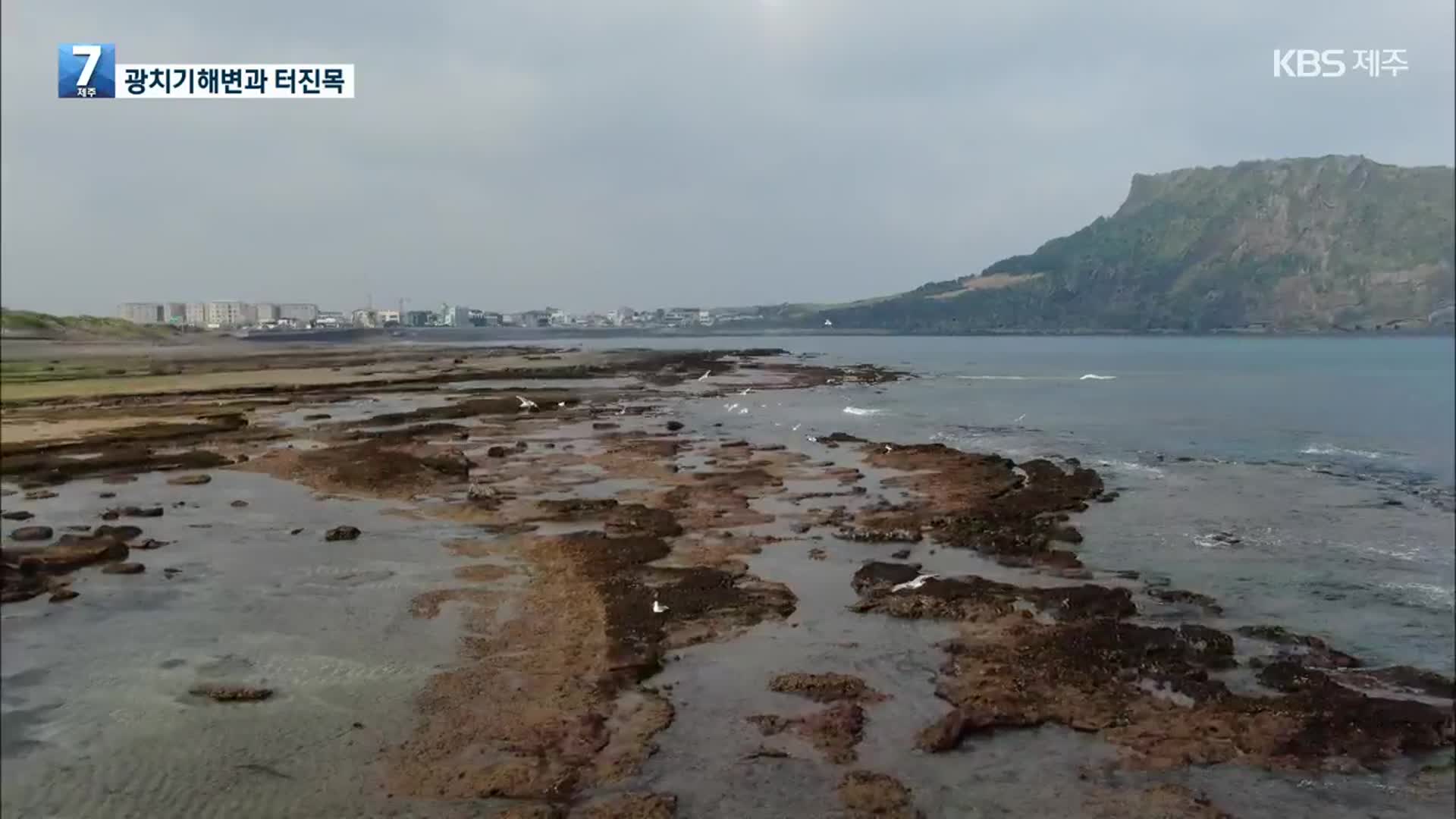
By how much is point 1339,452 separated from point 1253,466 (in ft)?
22.4

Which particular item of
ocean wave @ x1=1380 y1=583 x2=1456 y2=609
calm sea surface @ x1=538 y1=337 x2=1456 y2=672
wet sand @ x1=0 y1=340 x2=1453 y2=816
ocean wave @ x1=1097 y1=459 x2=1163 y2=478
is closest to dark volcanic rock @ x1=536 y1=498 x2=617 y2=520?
wet sand @ x1=0 y1=340 x2=1453 y2=816

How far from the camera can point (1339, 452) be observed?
3688 cm

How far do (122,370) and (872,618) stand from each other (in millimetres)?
86992

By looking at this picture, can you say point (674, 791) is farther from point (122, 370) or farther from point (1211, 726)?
point (122, 370)

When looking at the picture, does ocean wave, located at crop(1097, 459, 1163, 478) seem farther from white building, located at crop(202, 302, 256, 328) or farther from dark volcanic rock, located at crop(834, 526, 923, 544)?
white building, located at crop(202, 302, 256, 328)

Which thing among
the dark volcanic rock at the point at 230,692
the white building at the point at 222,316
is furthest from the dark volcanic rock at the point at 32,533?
the white building at the point at 222,316

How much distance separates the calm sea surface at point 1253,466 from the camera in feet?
56.2

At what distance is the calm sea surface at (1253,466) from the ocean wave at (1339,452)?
20cm

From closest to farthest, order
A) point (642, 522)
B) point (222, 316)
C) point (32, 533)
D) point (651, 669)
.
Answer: point (651, 669) < point (32, 533) < point (642, 522) < point (222, 316)

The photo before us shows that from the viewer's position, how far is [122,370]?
79.0 meters

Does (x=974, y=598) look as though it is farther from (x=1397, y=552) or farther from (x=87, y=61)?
(x=87, y=61)

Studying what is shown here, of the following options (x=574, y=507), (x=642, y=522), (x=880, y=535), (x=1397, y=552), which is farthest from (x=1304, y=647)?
(x=574, y=507)

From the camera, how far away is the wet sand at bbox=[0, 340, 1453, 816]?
9.68 metres

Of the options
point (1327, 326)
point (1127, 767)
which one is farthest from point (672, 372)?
point (1327, 326)
